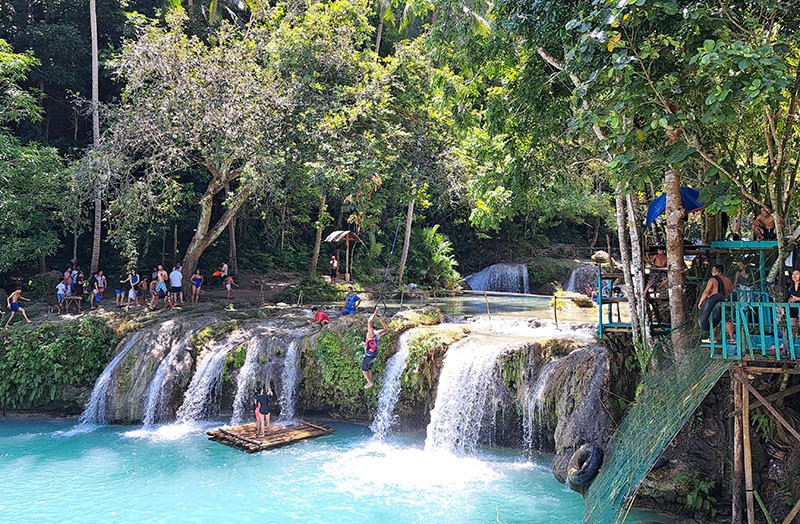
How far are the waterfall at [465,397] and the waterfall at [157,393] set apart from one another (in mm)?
6650

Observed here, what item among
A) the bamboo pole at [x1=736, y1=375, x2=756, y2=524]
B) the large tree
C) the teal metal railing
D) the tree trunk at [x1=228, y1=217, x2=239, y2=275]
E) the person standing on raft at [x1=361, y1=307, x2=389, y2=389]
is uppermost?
the large tree

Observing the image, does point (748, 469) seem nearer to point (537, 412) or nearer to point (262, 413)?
point (537, 412)

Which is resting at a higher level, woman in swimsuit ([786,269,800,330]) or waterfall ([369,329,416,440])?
woman in swimsuit ([786,269,800,330])

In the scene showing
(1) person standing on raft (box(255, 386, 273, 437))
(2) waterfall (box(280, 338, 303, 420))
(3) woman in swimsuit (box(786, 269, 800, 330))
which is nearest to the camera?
(3) woman in swimsuit (box(786, 269, 800, 330))

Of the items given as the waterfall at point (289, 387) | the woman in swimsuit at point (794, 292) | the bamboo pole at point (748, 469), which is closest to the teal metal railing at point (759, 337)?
the woman in swimsuit at point (794, 292)

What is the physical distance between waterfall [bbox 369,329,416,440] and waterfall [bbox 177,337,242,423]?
13.4 ft

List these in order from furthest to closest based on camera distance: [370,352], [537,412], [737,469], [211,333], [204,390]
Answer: [211,333], [204,390], [370,352], [537,412], [737,469]

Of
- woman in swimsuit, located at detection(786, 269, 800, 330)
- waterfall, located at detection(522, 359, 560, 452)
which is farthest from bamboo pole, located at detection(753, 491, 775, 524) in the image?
waterfall, located at detection(522, 359, 560, 452)

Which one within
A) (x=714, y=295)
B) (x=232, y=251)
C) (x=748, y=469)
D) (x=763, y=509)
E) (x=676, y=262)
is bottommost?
(x=763, y=509)

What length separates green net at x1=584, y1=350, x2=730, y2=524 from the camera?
683 centimetres

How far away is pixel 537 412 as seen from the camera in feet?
36.1

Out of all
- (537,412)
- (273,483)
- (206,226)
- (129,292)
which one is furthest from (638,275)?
(129,292)

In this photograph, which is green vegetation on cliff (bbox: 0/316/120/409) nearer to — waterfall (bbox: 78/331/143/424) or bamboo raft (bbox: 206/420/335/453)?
waterfall (bbox: 78/331/143/424)

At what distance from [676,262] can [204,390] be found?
428 inches
